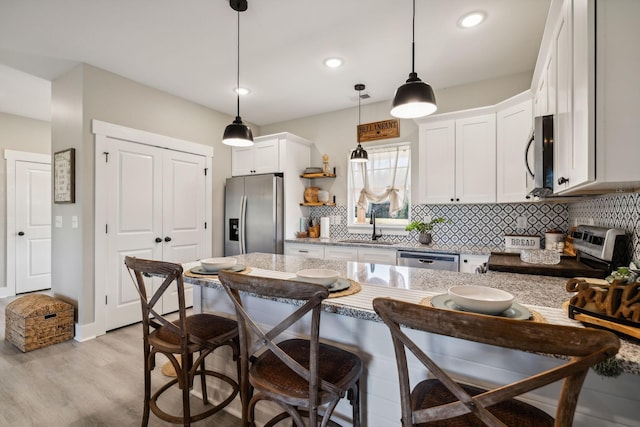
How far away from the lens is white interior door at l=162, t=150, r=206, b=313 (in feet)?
12.3

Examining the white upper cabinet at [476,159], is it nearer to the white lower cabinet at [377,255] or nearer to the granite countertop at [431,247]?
the granite countertop at [431,247]

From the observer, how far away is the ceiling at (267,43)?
2238 mm

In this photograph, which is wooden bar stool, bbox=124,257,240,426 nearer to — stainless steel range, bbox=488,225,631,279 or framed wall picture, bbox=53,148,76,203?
stainless steel range, bbox=488,225,631,279

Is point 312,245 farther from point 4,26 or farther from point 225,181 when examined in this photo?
point 4,26

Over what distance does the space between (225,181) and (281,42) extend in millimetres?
2454

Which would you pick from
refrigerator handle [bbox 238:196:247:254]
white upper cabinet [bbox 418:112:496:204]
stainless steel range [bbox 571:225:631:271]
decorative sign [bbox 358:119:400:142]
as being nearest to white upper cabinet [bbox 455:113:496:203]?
white upper cabinet [bbox 418:112:496:204]

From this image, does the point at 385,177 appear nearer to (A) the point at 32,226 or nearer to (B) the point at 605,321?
(B) the point at 605,321

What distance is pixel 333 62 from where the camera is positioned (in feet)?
9.91

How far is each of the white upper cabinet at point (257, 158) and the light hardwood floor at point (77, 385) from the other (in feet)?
8.49

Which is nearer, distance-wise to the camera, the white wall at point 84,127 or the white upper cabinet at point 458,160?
the white wall at point 84,127

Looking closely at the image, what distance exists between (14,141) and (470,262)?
665 centimetres

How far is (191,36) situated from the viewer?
259 centimetres

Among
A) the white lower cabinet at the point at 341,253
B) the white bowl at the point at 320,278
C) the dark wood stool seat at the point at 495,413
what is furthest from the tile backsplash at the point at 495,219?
the white bowl at the point at 320,278

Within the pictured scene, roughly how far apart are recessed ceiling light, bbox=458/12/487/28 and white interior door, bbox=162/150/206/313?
345 centimetres
